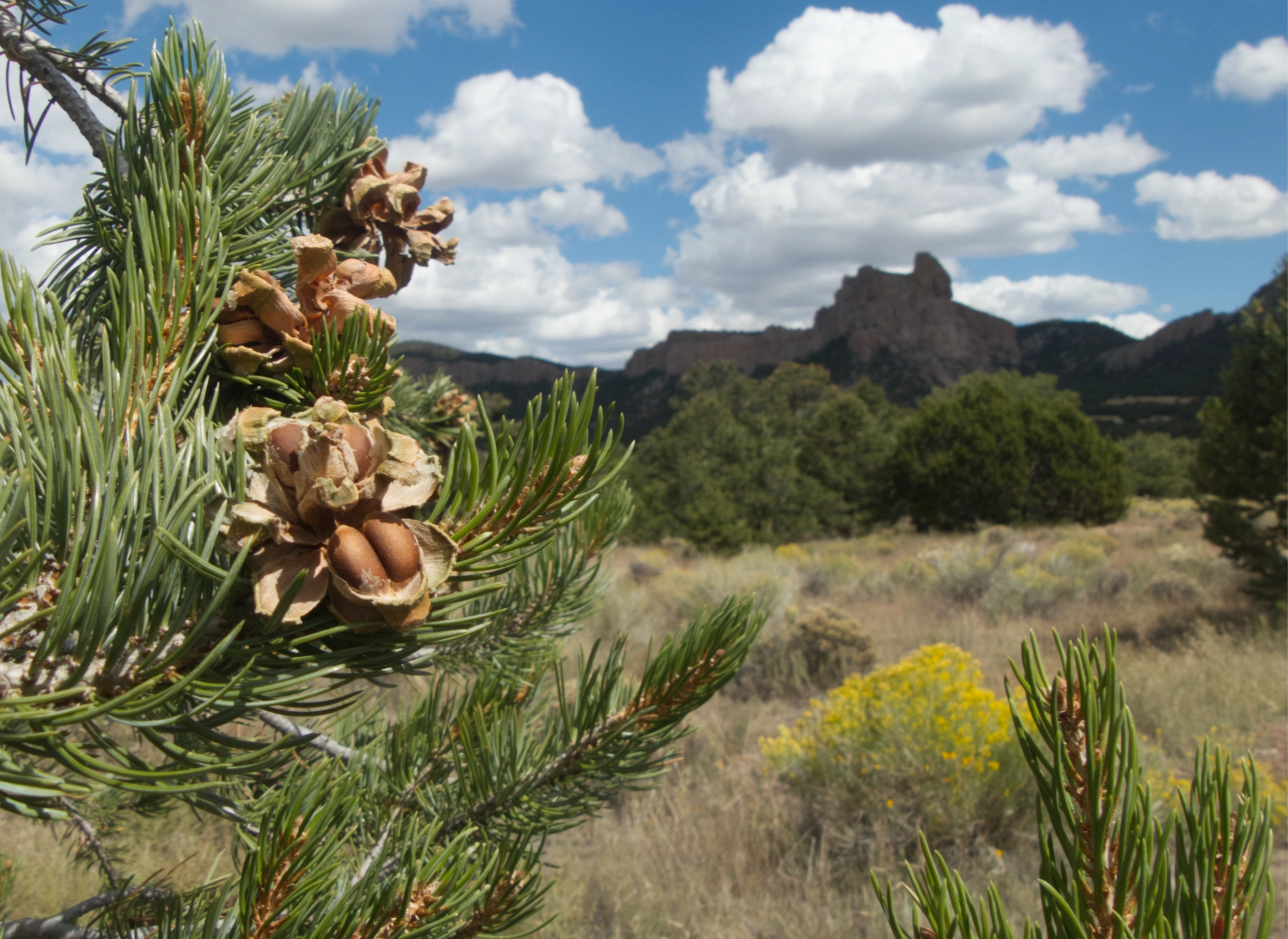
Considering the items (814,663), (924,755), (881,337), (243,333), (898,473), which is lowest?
(814,663)

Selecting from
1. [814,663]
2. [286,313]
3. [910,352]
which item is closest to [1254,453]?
[814,663]

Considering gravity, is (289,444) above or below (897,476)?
above

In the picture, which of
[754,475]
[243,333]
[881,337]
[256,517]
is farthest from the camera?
[881,337]

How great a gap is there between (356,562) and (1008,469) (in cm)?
2121

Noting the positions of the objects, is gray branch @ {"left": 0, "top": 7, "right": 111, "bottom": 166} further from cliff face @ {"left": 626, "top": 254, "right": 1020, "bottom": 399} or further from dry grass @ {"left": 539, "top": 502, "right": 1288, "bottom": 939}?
cliff face @ {"left": 626, "top": 254, "right": 1020, "bottom": 399}

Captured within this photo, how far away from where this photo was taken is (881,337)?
75688 millimetres

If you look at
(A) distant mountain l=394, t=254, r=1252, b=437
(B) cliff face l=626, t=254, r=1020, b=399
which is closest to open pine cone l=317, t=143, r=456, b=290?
(A) distant mountain l=394, t=254, r=1252, b=437

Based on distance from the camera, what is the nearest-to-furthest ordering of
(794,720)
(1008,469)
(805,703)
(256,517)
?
(256,517), (794,720), (805,703), (1008,469)

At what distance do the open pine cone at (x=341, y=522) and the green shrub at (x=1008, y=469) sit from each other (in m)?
20.5

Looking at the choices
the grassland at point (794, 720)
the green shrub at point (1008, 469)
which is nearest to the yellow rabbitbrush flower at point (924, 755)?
the grassland at point (794, 720)

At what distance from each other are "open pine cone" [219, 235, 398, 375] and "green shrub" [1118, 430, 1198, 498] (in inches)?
1164

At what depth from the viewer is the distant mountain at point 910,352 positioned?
202ft

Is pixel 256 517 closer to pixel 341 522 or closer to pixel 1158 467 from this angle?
pixel 341 522

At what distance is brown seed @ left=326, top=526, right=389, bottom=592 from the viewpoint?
0.38m
